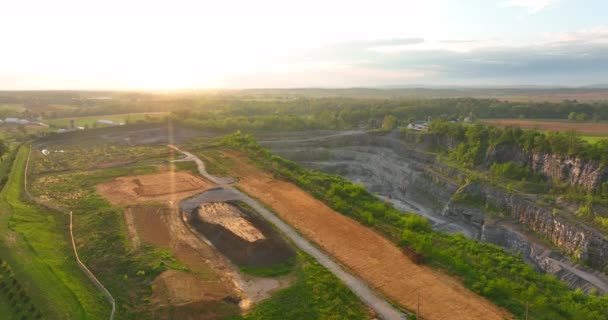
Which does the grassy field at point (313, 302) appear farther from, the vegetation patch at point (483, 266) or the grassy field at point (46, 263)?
the grassy field at point (46, 263)

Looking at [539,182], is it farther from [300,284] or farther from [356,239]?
[300,284]

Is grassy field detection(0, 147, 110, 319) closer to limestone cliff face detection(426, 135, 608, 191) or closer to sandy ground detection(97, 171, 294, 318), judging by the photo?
sandy ground detection(97, 171, 294, 318)

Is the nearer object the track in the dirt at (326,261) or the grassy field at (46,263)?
the grassy field at (46,263)

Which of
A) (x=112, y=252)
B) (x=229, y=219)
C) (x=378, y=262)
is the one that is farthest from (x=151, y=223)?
(x=378, y=262)

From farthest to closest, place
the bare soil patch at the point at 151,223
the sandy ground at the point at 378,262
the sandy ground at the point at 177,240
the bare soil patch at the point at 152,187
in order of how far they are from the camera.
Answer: the bare soil patch at the point at 152,187, the bare soil patch at the point at 151,223, the sandy ground at the point at 177,240, the sandy ground at the point at 378,262

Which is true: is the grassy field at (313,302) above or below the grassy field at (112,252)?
below

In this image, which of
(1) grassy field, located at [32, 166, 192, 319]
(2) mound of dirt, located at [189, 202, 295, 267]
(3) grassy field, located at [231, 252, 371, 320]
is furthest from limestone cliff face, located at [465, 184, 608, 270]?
(1) grassy field, located at [32, 166, 192, 319]

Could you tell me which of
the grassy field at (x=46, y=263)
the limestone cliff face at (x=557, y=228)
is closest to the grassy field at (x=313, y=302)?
the grassy field at (x=46, y=263)

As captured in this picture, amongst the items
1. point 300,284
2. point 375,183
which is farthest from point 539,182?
point 300,284
